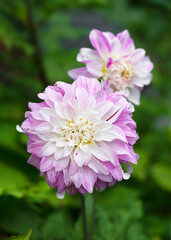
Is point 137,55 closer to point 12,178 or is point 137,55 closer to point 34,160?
point 34,160

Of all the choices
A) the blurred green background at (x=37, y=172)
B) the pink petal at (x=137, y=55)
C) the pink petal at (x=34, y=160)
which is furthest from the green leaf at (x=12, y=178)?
the pink petal at (x=137, y=55)

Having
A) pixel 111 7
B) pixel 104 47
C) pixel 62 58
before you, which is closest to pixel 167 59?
pixel 111 7

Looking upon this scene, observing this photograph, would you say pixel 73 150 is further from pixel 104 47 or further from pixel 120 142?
pixel 104 47

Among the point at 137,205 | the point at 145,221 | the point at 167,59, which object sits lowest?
the point at 145,221

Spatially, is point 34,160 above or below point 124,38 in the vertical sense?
below

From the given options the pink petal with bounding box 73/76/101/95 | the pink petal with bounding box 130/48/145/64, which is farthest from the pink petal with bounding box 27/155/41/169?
the pink petal with bounding box 130/48/145/64

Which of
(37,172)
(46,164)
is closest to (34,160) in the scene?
(46,164)

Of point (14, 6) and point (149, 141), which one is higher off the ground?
point (14, 6)
